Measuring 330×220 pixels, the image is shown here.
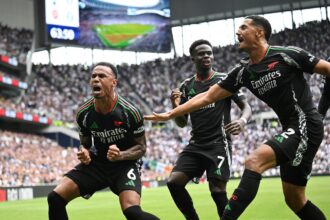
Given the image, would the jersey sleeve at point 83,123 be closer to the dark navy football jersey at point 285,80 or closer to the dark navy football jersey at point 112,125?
the dark navy football jersey at point 112,125

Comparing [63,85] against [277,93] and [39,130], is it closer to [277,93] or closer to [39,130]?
[39,130]

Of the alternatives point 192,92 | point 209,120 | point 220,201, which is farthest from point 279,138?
point 192,92

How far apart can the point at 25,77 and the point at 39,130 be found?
5.80 metres

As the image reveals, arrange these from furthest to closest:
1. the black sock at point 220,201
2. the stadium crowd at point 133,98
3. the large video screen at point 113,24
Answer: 1. the large video screen at point 113,24
2. the stadium crowd at point 133,98
3. the black sock at point 220,201

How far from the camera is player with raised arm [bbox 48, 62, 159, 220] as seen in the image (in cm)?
670

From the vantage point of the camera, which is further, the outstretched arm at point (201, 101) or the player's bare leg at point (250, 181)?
the outstretched arm at point (201, 101)

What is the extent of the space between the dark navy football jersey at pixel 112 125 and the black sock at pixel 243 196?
1.63 metres

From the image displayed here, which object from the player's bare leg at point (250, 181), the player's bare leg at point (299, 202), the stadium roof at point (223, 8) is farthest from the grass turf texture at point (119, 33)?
the player's bare leg at point (250, 181)

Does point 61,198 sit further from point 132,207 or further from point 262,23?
point 262,23

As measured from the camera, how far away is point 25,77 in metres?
50.2

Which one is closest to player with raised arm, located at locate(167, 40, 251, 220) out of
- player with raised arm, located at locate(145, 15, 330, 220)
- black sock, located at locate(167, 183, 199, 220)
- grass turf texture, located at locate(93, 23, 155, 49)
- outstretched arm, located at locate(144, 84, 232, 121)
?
black sock, located at locate(167, 183, 199, 220)

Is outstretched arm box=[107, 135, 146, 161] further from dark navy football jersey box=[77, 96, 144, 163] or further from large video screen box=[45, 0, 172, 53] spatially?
large video screen box=[45, 0, 172, 53]

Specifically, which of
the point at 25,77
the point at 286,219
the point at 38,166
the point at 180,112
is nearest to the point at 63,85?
the point at 25,77

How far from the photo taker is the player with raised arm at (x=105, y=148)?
6703 millimetres
